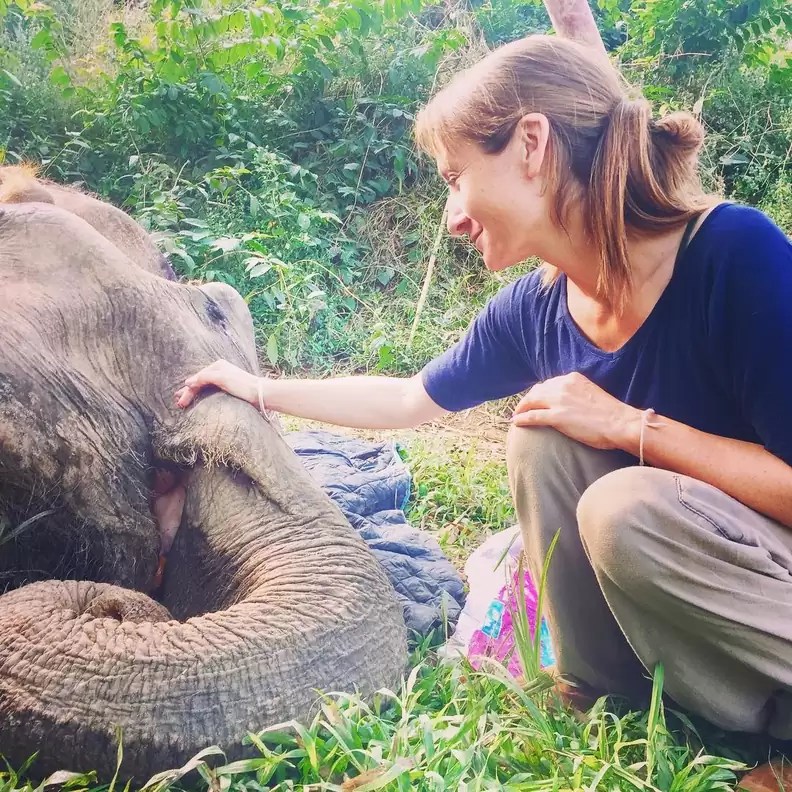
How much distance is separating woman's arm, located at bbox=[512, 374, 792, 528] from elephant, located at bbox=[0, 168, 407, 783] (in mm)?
575

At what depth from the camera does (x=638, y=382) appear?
200cm

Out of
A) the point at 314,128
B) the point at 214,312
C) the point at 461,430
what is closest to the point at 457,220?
the point at 214,312

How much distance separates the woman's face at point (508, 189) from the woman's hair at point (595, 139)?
1.0 inches

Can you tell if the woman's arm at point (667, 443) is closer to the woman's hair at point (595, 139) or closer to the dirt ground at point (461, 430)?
the woman's hair at point (595, 139)

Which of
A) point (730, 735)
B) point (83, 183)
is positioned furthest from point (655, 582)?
point (83, 183)

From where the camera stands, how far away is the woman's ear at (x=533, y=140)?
1.93m

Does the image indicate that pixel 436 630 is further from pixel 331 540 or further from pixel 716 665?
pixel 716 665

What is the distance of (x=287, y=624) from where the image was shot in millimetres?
1788

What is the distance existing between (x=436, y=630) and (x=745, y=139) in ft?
17.0

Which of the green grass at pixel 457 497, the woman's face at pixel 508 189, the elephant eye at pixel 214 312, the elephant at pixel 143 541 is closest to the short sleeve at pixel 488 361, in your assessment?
the woman's face at pixel 508 189

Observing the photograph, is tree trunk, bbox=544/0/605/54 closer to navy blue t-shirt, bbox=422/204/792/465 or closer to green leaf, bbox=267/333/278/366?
green leaf, bbox=267/333/278/366

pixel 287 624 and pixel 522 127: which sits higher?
pixel 522 127

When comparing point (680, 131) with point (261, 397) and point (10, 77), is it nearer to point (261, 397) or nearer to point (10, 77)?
point (261, 397)

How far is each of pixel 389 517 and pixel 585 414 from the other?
129 centimetres
